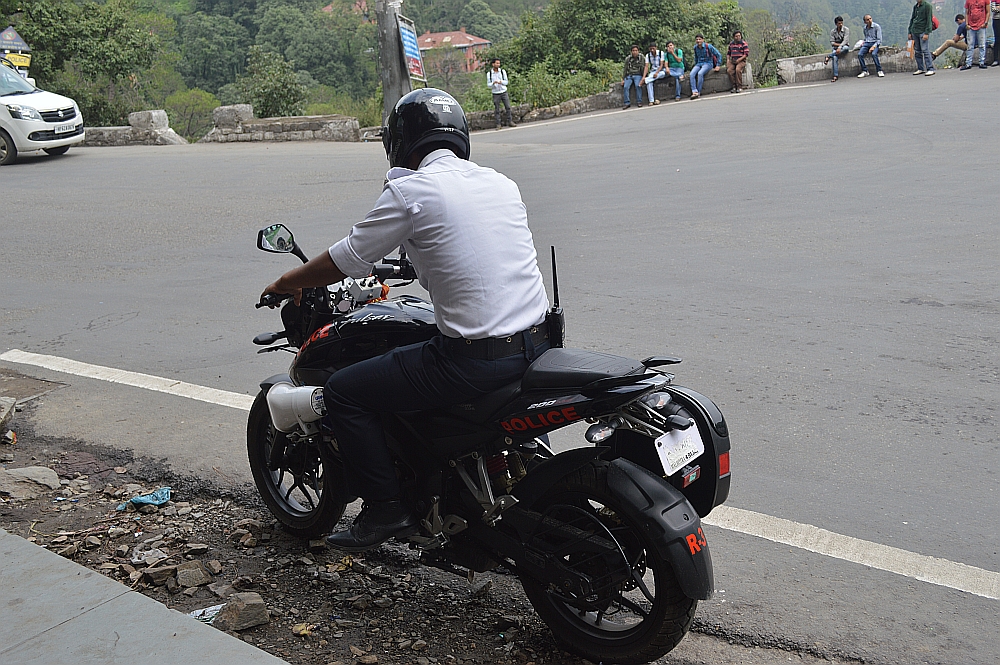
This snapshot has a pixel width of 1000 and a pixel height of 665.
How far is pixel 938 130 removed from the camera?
14.6m

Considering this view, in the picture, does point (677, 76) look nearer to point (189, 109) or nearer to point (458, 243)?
point (458, 243)

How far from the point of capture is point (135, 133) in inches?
911

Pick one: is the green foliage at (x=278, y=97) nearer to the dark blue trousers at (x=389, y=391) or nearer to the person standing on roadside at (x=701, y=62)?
the person standing on roadside at (x=701, y=62)

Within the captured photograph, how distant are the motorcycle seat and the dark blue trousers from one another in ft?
0.50

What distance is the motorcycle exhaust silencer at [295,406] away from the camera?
3700 mm

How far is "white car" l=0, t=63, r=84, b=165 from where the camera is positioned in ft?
60.3

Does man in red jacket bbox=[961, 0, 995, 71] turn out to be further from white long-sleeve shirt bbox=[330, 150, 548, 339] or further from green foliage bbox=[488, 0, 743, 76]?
white long-sleeve shirt bbox=[330, 150, 548, 339]

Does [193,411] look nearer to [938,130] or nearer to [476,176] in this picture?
[476,176]

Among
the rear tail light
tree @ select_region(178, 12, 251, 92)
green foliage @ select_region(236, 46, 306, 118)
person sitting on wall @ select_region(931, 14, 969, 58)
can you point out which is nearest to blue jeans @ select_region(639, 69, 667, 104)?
person sitting on wall @ select_region(931, 14, 969, 58)

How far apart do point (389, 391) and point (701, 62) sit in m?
22.7

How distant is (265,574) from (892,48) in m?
23.8

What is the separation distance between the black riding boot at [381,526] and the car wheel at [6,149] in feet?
58.4

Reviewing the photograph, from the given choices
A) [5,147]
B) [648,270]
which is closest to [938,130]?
[648,270]

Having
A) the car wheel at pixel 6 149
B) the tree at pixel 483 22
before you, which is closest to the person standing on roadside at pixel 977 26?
the car wheel at pixel 6 149
